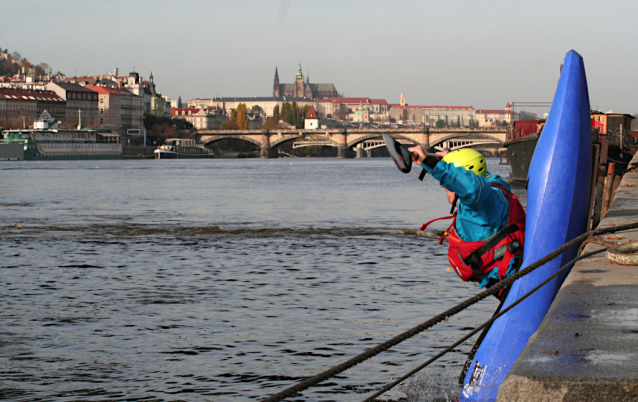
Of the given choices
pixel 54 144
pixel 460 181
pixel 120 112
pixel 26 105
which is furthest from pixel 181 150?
pixel 460 181

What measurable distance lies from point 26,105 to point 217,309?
13678cm

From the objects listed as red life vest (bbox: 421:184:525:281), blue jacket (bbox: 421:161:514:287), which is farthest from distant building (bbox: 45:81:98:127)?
blue jacket (bbox: 421:161:514:287)

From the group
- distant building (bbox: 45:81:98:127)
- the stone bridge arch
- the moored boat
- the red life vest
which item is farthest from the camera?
distant building (bbox: 45:81:98:127)

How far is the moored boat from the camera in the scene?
132500 mm

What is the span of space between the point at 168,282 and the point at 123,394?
5672 mm

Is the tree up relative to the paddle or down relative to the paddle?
up

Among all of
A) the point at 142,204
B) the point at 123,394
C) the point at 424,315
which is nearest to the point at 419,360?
the point at 424,315

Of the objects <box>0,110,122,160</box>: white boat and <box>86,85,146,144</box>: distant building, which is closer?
<box>0,110,122,160</box>: white boat

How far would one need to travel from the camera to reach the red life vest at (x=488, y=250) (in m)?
5.27

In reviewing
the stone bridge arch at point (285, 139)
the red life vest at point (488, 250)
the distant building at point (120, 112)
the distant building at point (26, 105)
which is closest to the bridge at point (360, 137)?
the stone bridge arch at point (285, 139)

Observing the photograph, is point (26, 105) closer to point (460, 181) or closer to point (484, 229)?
point (484, 229)

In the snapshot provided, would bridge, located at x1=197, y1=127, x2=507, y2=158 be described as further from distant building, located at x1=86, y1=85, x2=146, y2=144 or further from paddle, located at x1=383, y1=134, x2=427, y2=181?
paddle, located at x1=383, y1=134, x2=427, y2=181

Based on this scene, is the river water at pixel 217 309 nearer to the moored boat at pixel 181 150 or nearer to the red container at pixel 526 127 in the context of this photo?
the red container at pixel 526 127

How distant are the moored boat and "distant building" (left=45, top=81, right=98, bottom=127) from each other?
17.3 m
